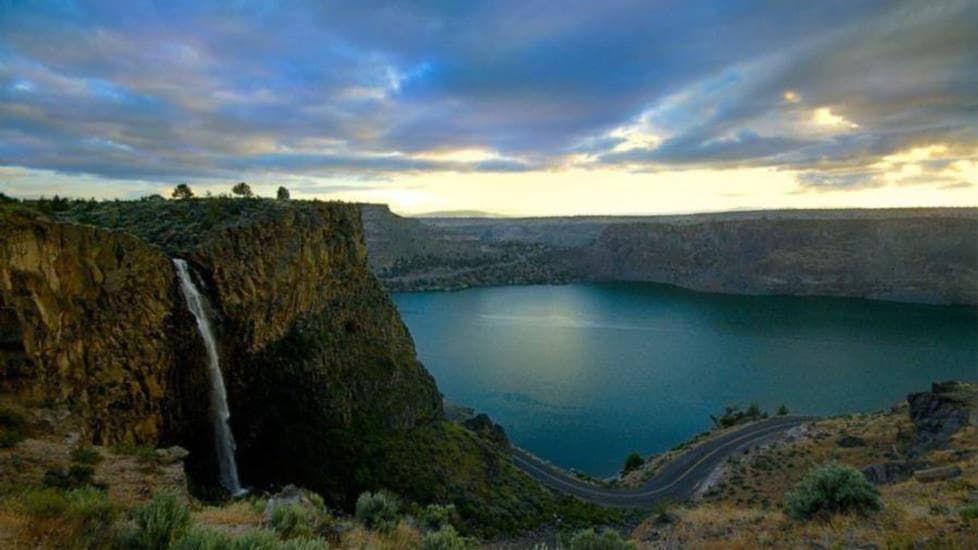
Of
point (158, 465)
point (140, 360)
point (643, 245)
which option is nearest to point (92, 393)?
point (140, 360)

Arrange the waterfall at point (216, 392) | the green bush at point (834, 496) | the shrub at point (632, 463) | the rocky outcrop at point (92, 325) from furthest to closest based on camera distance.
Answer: the shrub at point (632, 463) < the waterfall at point (216, 392) < the rocky outcrop at point (92, 325) < the green bush at point (834, 496)

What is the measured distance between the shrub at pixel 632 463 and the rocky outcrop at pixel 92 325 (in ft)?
102

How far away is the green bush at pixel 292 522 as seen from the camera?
9055mm

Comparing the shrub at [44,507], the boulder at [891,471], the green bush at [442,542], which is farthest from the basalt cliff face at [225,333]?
the boulder at [891,471]

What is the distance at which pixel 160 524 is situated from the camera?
272 inches

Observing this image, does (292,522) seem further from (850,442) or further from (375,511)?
(850,442)

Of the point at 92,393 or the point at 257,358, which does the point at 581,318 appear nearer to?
the point at 257,358

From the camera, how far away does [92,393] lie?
20000mm

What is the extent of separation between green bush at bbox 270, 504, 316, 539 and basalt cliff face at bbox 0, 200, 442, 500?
1135 cm

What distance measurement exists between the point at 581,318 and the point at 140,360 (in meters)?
89.1

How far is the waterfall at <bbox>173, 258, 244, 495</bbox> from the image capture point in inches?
995

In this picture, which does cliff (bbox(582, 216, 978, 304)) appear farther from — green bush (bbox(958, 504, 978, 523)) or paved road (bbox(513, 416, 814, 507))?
green bush (bbox(958, 504, 978, 523))

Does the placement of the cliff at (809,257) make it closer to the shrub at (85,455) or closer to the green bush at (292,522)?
the green bush at (292,522)

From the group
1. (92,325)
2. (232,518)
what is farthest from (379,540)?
(92,325)
